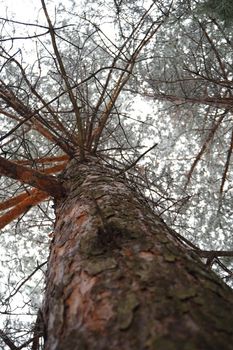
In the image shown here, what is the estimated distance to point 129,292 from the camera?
3.49ft

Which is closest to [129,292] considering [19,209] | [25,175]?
[25,175]

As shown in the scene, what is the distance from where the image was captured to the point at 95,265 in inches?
50.4

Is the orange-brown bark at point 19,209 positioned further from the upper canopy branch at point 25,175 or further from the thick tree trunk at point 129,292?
the thick tree trunk at point 129,292

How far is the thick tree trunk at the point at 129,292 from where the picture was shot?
2.89 feet

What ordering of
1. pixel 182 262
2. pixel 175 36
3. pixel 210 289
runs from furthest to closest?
pixel 175 36
pixel 182 262
pixel 210 289

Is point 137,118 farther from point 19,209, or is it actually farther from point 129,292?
point 129,292

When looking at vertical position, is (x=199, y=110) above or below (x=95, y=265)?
above

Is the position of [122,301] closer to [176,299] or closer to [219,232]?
[176,299]

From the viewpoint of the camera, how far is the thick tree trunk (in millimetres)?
880

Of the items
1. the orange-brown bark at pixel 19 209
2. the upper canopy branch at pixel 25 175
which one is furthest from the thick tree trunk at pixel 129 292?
the orange-brown bark at pixel 19 209

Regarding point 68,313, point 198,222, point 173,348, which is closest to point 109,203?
point 68,313

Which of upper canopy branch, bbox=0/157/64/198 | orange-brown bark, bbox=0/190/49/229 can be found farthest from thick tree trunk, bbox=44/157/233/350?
orange-brown bark, bbox=0/190/49/229

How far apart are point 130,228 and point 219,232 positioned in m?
6.93

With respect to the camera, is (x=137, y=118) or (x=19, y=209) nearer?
(x=19, y=209)
